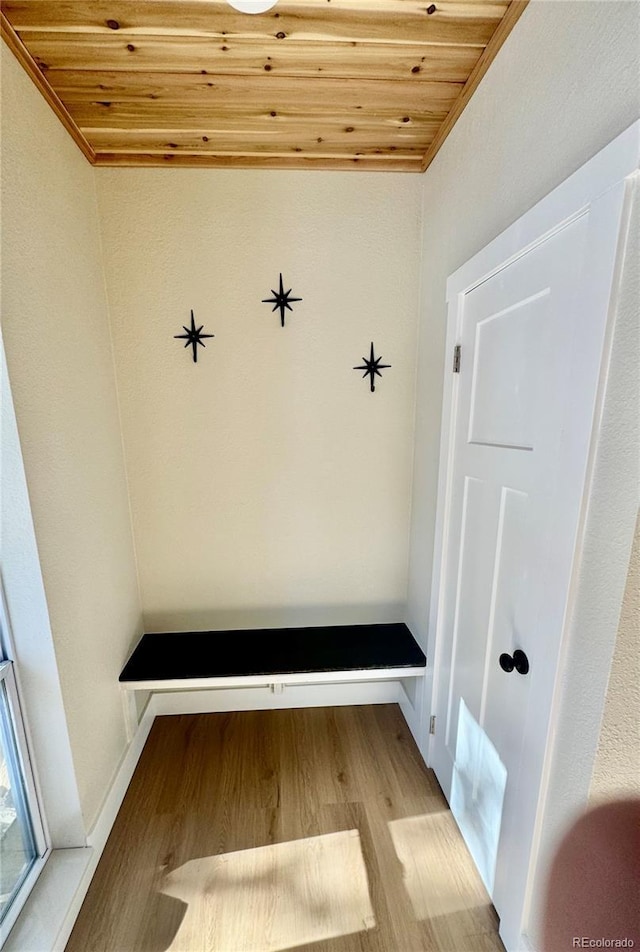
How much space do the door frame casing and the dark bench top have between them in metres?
0.85

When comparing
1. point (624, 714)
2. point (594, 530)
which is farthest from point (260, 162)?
point (624, 714)

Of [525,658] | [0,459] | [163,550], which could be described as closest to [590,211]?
[525,658]

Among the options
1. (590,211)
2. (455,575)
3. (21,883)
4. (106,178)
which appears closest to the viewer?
(590,211)

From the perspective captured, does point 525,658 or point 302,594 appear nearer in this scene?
point 525,658

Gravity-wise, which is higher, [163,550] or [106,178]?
[106,178]

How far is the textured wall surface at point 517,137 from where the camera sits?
2.60 ft

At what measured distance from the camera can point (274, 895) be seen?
1.31 m

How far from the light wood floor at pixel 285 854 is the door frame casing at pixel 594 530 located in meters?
0.34

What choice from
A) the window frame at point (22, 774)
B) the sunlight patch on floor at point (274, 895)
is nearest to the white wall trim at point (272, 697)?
the sunlight patch on floor at point (274, 895)

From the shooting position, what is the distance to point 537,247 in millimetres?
1029

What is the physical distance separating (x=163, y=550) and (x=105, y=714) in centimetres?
71

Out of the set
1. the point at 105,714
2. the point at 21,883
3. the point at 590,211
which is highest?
the point at 590,211

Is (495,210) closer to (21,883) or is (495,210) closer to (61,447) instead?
(61,447)

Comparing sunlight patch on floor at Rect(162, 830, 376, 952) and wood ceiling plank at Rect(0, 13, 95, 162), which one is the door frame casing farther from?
wood ceiling plank at Rect(0, 13, 95, 162)
